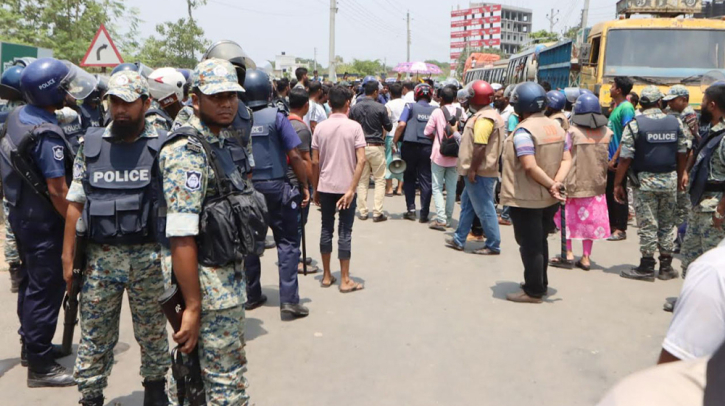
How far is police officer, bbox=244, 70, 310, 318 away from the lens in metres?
4.77

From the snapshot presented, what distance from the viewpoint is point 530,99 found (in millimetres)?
5281

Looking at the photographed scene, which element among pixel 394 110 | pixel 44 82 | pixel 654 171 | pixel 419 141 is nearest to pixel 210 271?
pixel 44 82

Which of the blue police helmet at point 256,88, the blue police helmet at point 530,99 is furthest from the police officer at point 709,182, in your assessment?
the blue police helmet at point 256,88

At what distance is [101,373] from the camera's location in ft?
10.8

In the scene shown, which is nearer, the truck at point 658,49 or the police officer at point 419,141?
the police officer at point 419,141

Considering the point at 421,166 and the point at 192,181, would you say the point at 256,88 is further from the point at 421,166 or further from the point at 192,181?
the point at 421,166

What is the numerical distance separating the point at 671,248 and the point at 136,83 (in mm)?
5310

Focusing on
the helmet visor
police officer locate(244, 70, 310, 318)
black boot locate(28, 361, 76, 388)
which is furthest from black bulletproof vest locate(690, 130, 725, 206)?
black boot locate(28, 361, 76, 388)

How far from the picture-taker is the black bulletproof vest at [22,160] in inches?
141

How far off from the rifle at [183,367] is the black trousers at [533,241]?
3.33m

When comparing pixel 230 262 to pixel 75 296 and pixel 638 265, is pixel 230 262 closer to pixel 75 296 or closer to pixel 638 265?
pixel 75 296

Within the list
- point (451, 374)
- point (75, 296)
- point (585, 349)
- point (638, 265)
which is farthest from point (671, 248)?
point (75, 296)

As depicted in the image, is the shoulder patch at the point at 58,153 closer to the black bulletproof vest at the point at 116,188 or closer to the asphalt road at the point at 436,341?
the black bulletproof vest at the point at 116,188

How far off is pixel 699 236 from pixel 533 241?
1312mm
